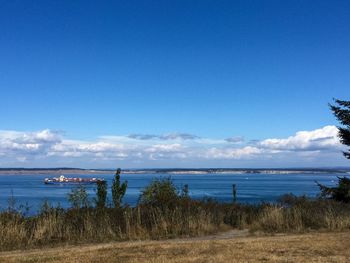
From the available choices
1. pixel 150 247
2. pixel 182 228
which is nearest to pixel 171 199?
pixel 182 228

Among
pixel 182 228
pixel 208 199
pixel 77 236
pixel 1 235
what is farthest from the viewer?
pixel 208 199

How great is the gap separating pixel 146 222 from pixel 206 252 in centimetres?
498

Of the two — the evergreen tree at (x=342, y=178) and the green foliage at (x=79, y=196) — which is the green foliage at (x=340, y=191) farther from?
the green foliage at (x=79, y=196)

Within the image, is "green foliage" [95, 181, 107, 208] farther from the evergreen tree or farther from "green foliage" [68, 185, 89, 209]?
the evergreen tree

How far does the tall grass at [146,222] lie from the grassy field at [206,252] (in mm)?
1265

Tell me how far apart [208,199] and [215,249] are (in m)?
9.24

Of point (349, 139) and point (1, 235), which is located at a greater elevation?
point (349, 139)

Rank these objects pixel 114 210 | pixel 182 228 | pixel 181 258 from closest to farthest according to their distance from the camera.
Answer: pixel 181 258 → pixel 182 228 → pixel 114 210

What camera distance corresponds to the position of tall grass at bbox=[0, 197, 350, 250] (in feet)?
45.5

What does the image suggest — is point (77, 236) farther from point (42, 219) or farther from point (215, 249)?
point (215, 249)

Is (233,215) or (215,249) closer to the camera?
(215,249)

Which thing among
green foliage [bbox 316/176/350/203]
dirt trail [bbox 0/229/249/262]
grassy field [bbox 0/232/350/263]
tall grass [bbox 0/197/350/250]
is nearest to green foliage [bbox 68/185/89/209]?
tall grass [bbox 0/197/350/250]

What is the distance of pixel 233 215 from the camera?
58.6 ft

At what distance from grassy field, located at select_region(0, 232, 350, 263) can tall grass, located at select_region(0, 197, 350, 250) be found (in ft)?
4.15
